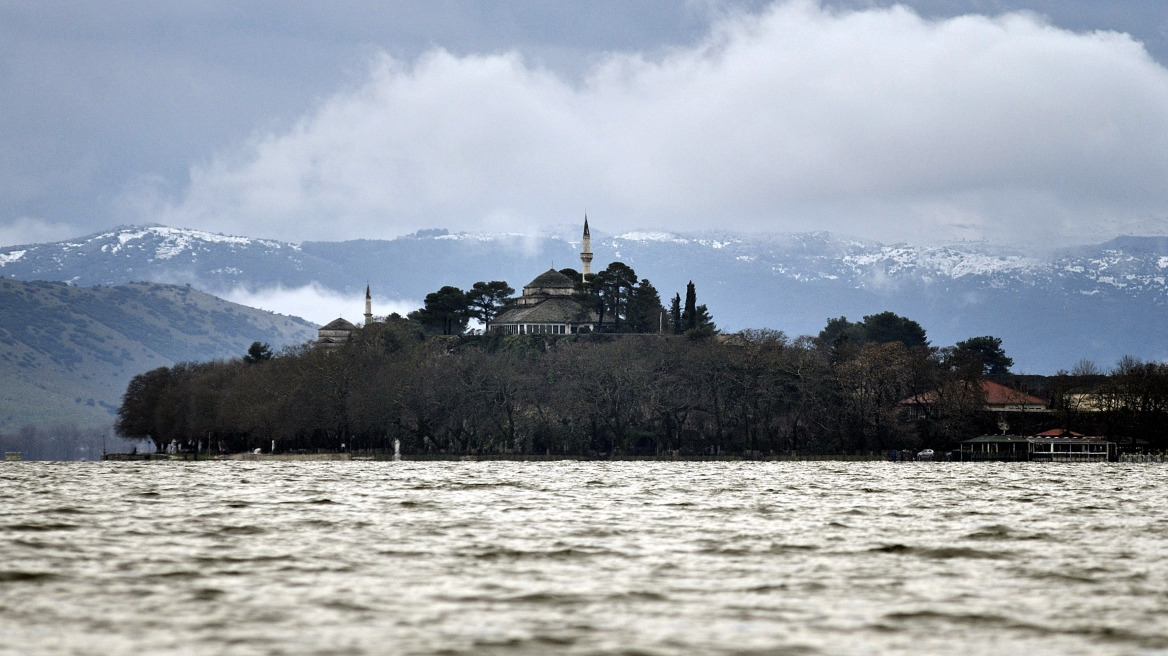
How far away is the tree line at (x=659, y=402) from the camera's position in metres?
170

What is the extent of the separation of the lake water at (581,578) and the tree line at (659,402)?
110631 mm

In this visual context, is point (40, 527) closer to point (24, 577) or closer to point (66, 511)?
point (66, 511)

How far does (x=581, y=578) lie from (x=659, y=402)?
142m

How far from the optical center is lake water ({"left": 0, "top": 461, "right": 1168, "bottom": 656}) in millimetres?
23250

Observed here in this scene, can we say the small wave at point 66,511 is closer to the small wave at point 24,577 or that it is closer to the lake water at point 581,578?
the lake water at point 581,578

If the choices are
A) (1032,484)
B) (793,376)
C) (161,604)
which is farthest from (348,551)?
(793,376)

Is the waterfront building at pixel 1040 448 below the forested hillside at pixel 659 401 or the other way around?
below

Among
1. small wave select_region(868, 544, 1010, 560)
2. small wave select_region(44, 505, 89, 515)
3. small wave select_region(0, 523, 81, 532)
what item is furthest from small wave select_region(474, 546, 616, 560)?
small wave select_region(44, 505, 89, 515)

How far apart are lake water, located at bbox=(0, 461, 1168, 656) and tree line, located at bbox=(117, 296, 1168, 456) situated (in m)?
111

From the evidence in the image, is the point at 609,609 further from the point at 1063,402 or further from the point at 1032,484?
the point at 1063,402

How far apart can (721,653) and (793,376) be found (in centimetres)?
15069

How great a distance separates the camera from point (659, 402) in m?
174

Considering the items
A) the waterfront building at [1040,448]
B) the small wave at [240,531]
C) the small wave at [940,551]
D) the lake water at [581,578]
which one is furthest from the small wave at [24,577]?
the waterfront building at [1040,448]

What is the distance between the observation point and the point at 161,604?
88.1ft
